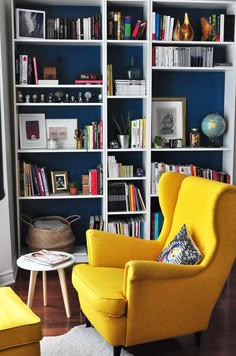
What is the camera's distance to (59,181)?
4.42 meters

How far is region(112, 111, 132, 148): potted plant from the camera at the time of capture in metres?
4.32

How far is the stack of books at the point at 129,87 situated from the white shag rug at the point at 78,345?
7.06 feet

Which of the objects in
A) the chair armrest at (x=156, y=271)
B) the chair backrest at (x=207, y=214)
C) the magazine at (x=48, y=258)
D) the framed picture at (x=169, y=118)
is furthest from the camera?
the framed picture at (x=169, y=118)

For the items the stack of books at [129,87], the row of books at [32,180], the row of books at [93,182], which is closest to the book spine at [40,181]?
the row of books at [32,180]

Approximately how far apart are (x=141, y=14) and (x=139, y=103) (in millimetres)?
828

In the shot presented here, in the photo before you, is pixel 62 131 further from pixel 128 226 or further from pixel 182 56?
pixel 182 56

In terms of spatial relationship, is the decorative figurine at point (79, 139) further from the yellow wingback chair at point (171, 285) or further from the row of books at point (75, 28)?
the yellow wingback chair at point (171, 285)

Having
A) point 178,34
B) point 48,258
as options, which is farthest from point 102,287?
point 178,34

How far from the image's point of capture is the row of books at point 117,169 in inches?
169

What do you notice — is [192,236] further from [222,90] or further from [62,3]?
[62,3]

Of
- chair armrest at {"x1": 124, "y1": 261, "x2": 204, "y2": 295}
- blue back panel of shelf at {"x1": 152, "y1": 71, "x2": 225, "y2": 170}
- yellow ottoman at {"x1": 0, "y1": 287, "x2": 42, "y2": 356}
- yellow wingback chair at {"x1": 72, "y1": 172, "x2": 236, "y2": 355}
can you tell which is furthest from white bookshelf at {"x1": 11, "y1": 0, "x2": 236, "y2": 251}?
yellow ottoman at {"x1": 0, "y1": 287, "x2": 42, "y2": 356}

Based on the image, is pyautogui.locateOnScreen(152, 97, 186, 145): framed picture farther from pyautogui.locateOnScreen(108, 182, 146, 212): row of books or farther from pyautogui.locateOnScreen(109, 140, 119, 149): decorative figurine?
pyautogui.locateOnScreen(108, 182, 146, 212): row of books

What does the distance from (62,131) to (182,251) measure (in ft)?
6.91

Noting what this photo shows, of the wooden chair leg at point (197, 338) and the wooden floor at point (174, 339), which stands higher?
the wooden chair leg at point (197, 338)
